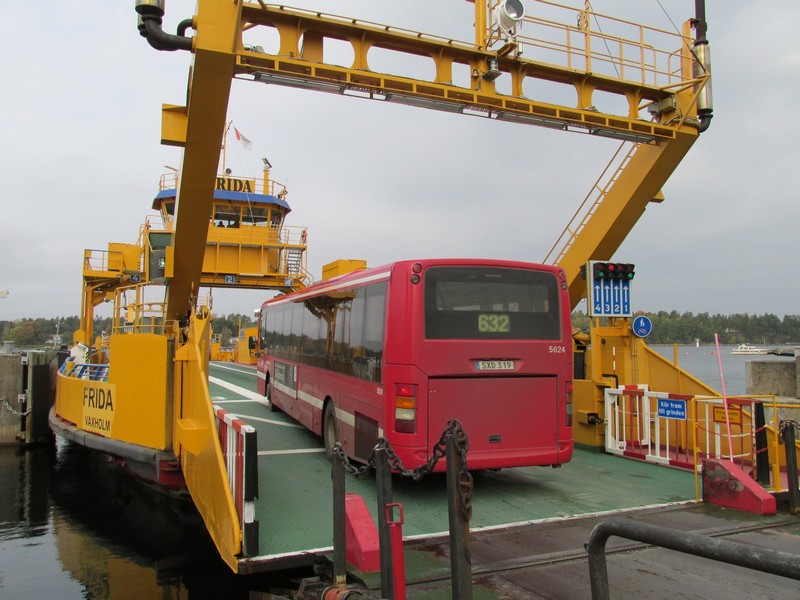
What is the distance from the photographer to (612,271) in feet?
31.4

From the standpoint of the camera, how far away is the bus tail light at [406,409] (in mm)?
6340

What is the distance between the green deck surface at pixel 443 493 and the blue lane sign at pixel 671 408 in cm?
81

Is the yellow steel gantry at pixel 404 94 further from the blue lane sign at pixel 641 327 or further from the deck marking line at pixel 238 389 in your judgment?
the deck marking line at pixel 238 389

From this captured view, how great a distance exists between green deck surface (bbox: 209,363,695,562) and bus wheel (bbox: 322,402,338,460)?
0.18m

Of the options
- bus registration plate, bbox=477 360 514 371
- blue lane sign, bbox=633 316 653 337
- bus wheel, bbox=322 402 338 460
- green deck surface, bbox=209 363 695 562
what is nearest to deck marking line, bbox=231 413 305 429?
green deck surface, bbox=209 363 695 562

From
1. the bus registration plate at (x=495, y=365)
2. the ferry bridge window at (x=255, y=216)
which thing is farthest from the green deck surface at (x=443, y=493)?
the ferry bridge window at (x=255, y=216)

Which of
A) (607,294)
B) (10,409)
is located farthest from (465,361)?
(10,409)

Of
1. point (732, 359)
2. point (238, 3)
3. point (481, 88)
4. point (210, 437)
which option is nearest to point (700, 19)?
point (481, 88)

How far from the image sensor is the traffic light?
9.50 metres

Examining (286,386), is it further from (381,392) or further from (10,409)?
(10,409)

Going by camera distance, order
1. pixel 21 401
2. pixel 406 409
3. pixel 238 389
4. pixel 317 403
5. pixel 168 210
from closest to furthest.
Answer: pixel 406 409
pixel 317 403
pixel 21 401
pixel 238 389
pixel 168 210

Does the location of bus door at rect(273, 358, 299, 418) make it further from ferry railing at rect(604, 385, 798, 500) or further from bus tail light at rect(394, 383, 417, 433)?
ferry railing at rect(604, 385, 798, 500)

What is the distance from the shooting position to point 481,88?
10.1 m

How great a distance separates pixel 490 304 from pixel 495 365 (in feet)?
2.26
